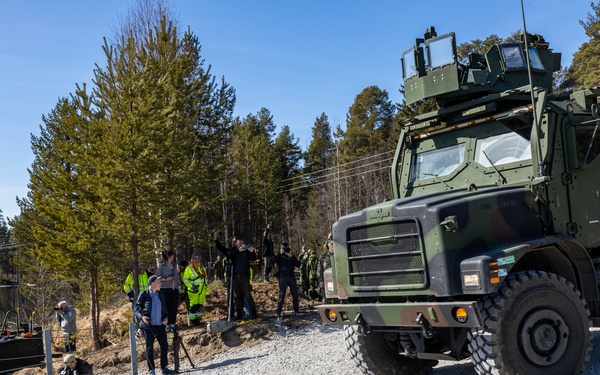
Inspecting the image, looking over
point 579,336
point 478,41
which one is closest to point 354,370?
point 579,336

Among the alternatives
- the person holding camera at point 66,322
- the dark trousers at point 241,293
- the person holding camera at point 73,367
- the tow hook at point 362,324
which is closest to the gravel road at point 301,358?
the dark trousers at point 241,293

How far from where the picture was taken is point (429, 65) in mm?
7684

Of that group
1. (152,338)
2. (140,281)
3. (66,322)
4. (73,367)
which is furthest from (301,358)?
(66,322)

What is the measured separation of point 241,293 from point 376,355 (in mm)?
6948

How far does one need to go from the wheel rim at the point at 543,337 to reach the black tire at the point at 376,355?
5.51ft

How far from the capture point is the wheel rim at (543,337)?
5.54 m

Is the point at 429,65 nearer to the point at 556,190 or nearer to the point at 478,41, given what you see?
the point at 556,190

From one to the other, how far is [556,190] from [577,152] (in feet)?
1.77

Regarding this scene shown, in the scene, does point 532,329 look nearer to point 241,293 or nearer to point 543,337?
point 543,337

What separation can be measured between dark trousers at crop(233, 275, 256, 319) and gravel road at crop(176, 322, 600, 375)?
38.8 inches

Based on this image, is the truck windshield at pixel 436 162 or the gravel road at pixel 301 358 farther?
the gravel road at pixel 301 358

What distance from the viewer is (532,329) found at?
5.61 meters

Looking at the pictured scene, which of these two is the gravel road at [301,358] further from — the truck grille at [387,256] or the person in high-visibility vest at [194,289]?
the person in high-visibility vest at [194,289]

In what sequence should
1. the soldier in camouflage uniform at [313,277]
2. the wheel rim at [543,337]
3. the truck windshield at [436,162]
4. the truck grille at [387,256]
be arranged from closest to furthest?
1. the wheel rim at [543,337]
2. the truck grille at [387,256]
3. the truck windshield at [436,162]
4. the soldier in camouflage uniform at [313,277]
